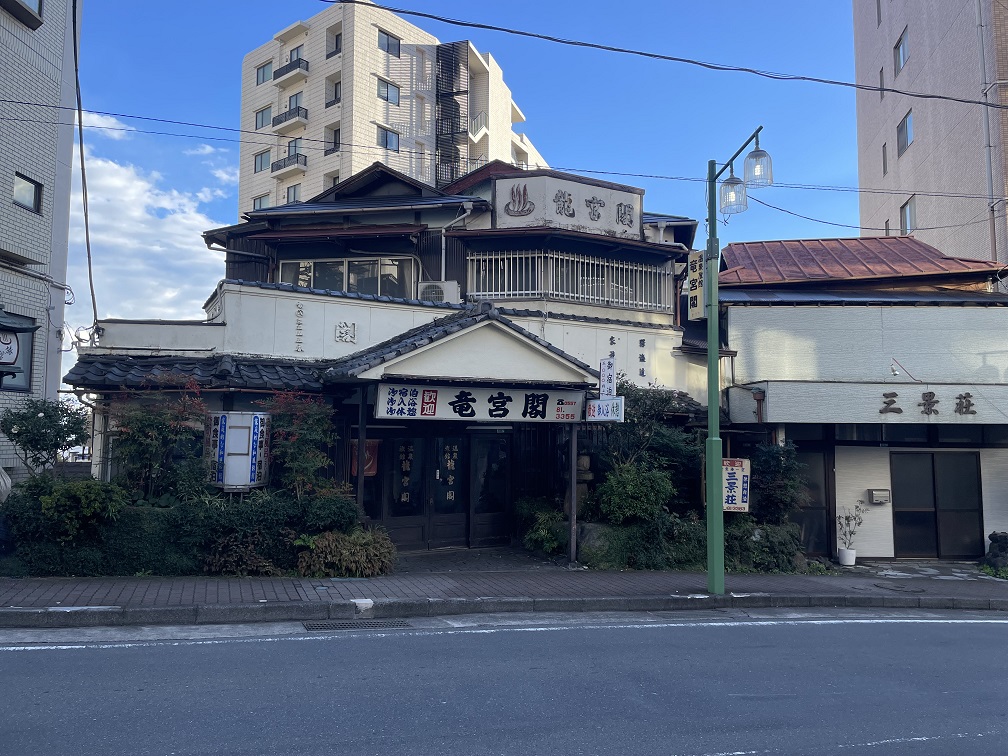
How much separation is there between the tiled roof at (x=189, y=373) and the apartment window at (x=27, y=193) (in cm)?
491

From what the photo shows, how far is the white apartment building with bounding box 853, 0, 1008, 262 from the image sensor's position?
76.3ft

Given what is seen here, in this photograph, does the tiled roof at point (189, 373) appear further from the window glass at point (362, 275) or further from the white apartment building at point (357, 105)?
the white apartment building at point (357, 105)

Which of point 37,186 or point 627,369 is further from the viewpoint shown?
point 627,369

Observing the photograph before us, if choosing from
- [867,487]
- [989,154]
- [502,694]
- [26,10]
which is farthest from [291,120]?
[502,694]

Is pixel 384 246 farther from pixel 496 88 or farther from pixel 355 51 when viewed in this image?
pixel 496 88

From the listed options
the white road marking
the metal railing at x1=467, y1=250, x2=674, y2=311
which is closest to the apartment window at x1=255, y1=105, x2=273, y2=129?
the metal railing at x1=467, y1=250, x2=674, y2=311

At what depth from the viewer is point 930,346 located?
1742cm

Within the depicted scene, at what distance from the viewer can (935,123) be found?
2716cm

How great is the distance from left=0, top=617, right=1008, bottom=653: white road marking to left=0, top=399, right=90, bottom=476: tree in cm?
420

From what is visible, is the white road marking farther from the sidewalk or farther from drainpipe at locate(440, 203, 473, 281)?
drainpipe at locate(440, 203, 473, 281)

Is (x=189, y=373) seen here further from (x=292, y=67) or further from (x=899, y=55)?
(x=292, y=67)

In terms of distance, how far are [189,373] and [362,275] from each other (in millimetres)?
7110

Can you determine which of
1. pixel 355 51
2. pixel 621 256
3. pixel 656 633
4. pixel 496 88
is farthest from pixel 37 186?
pixel 496 88

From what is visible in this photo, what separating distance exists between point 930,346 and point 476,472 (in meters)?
10.8
